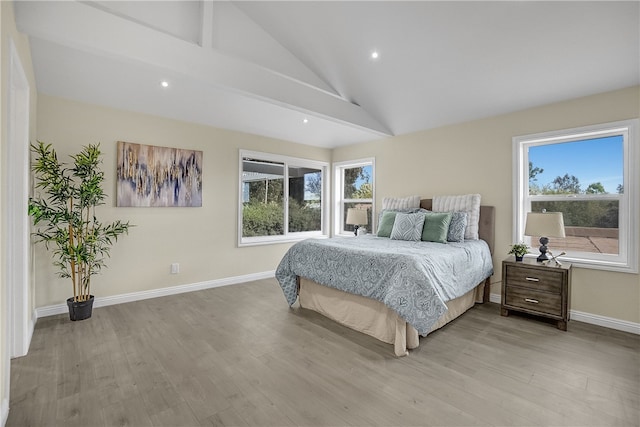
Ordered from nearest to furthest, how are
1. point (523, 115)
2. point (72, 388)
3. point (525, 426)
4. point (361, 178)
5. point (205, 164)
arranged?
1. point (525, 426)
2. point (72, 388)
3. point (523, 115)
4. point (205, 164)
5. point (361, 178)

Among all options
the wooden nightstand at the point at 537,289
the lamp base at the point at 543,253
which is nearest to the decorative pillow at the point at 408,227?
the wooden nightstand at the point at 537,289

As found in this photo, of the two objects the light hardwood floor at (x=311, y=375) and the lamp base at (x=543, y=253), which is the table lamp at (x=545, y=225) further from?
the light hardwood floor at (x=311, y=375)

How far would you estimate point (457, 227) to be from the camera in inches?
141

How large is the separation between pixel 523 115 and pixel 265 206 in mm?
3754

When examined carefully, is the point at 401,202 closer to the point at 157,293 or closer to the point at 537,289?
the point at 537,289

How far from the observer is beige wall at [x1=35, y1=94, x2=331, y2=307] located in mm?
3225

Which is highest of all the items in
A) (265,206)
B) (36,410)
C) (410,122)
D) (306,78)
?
(306,78)

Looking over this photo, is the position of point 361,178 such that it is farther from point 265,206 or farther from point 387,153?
point 265,206

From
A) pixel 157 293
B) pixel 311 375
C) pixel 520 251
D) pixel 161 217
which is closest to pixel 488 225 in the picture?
pixel 520 251

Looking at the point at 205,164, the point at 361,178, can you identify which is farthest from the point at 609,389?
the point at 205,164

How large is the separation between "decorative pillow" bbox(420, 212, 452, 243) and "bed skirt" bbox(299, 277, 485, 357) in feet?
2.32

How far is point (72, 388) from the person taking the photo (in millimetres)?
1937

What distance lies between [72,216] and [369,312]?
9.75ft

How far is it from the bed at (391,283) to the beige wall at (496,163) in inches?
11.0
